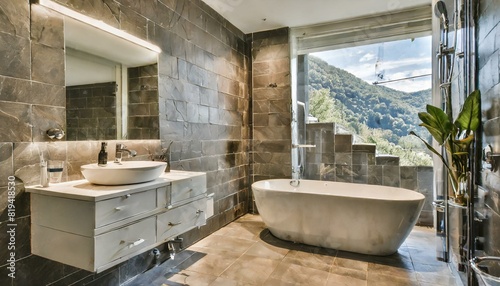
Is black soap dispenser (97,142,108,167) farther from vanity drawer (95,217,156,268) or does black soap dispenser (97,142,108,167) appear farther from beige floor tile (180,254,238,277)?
beige floor tile (180,254,238,277)

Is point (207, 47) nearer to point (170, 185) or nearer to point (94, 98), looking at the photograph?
point (94, 98)

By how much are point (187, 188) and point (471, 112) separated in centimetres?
202

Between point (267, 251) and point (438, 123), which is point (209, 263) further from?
point (438, 123)

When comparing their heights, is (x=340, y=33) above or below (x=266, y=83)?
above

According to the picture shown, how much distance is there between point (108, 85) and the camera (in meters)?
2.13

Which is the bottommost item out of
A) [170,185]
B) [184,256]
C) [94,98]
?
[184,256]

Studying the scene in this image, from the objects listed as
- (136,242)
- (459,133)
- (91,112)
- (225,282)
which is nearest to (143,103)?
(91,112)

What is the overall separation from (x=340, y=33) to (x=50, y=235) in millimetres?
3927

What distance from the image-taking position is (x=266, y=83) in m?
3.98

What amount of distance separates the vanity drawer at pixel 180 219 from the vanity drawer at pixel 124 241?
8 cm

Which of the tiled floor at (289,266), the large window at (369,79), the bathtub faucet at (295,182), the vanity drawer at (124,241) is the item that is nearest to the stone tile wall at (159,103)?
the tiled floor at (289,266)

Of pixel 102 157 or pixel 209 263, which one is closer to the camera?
pixel 102 157

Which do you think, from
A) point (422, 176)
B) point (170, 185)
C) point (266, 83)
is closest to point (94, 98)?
point (170, 185)

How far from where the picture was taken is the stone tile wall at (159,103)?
4.97ft
